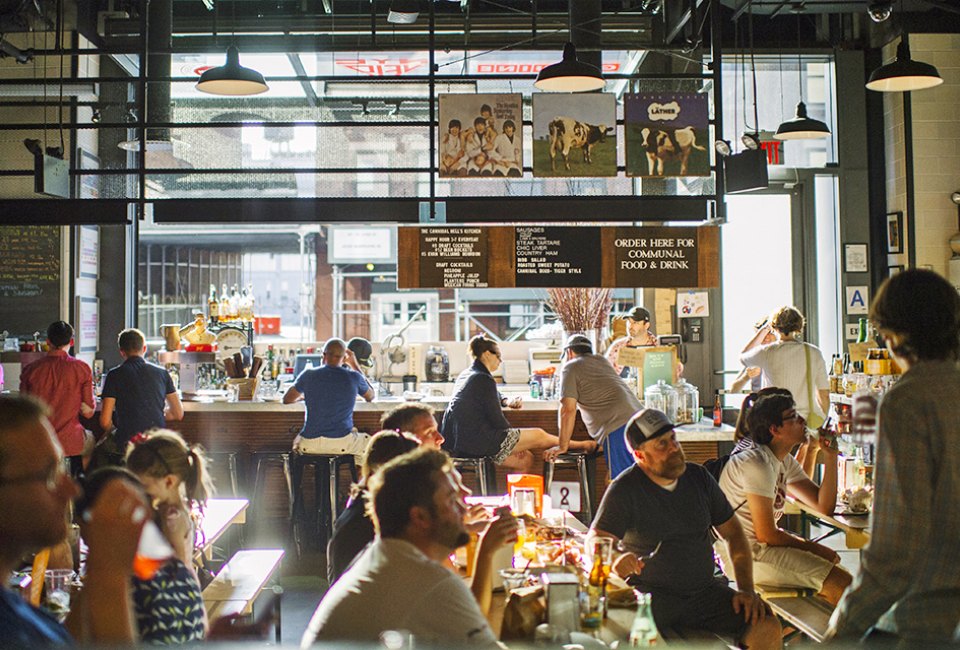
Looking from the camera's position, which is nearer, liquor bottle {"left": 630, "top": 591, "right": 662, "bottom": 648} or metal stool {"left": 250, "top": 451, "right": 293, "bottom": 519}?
liquor bottle {"left": 630, "top": 591, "right": 662, "bottom": 648}

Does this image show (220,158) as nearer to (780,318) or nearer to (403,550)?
(780,318)

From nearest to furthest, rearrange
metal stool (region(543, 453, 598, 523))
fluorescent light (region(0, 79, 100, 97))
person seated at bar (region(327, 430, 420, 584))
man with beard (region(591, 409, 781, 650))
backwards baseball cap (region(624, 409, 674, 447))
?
person seated at bar (region(327, 430, 420, 584)), man with beard (region(591, 409, 781, 650)), backwards baseball cap (region(624, 409, 674, 447)), metal stool (region(543, 453, 598, 523)), fluorescent light (region(0, 79, 100, 97))

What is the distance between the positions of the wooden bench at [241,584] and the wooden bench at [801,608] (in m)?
2.12

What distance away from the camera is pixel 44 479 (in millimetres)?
1192

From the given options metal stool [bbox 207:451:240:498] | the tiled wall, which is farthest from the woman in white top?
metal stool [bbox 207:451:240:498]

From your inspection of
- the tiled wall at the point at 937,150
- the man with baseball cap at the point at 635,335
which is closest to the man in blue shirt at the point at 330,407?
the man with baseball cap at the point at 635,335

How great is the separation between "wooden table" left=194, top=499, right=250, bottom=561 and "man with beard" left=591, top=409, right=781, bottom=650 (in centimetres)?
167

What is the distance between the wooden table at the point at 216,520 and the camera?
3.79 metres

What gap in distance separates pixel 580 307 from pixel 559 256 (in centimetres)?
179

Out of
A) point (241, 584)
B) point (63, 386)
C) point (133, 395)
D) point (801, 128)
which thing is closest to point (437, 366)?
point (133, 395)

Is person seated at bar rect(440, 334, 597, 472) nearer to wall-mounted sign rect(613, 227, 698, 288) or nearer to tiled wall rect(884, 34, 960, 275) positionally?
wall-mounted sign rect(613, 227, 698, 288)

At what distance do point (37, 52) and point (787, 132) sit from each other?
509cm

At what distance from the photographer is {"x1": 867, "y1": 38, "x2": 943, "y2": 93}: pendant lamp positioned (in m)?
5.13

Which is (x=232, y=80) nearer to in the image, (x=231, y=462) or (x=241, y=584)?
(x=241, y=584)
